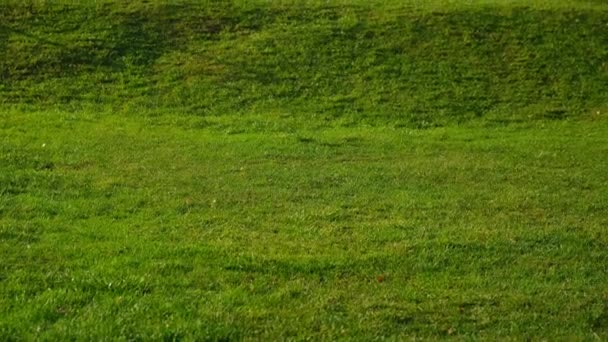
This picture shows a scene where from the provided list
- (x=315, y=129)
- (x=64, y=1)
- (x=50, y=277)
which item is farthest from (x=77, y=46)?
(x=50, y=277)

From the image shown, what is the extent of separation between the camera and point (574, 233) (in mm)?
8484

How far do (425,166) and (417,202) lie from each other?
77.9 inches

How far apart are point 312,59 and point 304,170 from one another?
706cm

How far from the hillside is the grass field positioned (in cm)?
6

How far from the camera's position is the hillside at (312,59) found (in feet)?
51.2

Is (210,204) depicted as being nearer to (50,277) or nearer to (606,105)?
(50,277)

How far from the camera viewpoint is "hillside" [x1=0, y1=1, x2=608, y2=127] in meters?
15.6

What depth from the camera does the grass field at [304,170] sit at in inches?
251

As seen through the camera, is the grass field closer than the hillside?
Yes

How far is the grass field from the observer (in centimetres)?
638

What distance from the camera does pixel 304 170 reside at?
11.0m

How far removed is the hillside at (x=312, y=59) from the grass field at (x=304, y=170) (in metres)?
0.06

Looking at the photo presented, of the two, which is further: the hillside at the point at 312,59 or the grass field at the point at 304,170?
the hillside at the point at 312,59

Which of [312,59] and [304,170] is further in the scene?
[312,59]
